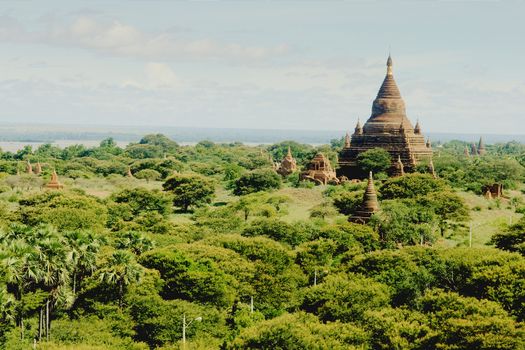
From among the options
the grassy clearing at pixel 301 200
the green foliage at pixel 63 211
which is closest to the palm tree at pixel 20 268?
the green foliage at pixel 63 211

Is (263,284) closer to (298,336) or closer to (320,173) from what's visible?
(298,336)

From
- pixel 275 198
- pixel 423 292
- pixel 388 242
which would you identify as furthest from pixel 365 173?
pixel 423 292

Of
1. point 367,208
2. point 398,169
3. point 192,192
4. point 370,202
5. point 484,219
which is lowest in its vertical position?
point 484,219

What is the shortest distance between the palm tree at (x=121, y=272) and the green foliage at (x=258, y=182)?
51.8 m

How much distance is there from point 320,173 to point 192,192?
20642 millimetres

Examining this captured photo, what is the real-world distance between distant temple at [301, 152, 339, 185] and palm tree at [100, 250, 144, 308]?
186 ft

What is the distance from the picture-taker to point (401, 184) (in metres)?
73.8

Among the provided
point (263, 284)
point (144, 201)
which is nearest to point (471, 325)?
point (263, 284)

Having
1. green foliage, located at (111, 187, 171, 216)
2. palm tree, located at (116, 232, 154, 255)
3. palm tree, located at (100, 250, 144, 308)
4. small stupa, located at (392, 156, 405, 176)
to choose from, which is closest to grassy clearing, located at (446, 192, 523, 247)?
small stupa, located at (392, 156, 405, 176)

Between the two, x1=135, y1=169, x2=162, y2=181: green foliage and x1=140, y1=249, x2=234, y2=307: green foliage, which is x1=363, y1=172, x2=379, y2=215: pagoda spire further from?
x1=135, y1=169, x2=162, y2=181: green foliage

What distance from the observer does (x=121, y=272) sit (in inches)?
1480

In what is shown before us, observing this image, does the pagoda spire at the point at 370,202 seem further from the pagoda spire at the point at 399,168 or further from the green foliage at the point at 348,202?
the pagoda spire at the point at 399,168

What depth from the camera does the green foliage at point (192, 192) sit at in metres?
80.9

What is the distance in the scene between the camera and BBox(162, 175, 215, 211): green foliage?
3187 inches
